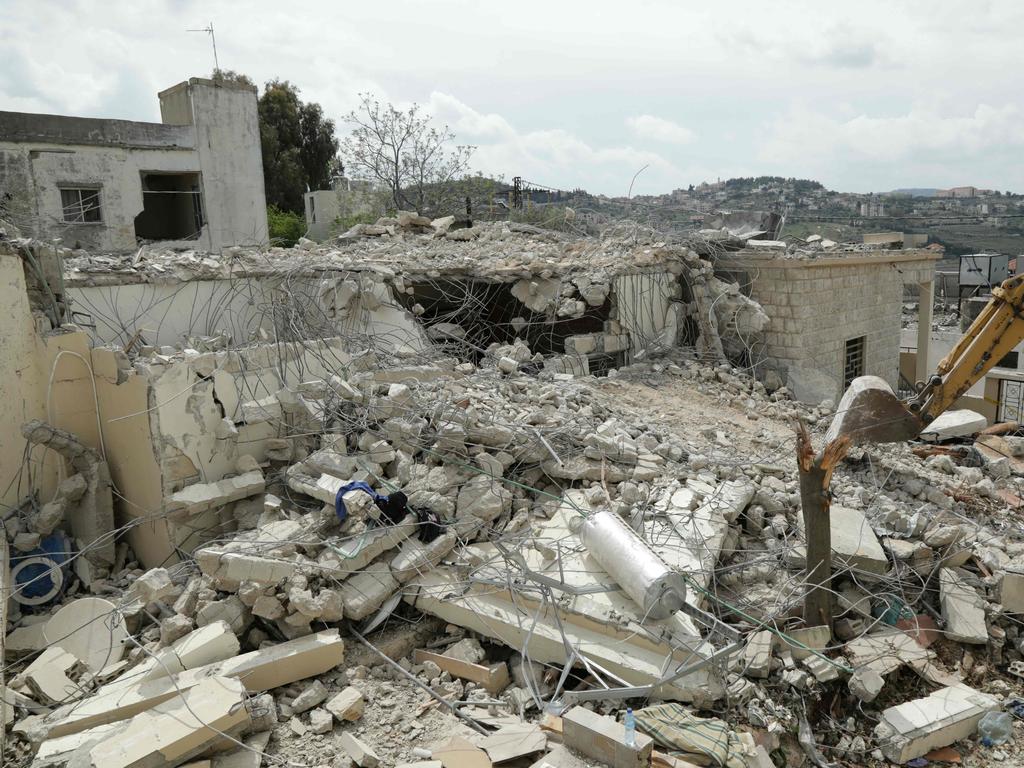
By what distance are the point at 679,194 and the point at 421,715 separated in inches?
761

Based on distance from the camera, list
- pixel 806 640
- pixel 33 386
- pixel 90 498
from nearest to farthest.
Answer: pixel 806 640, pixel 90 498, pixel 33 386

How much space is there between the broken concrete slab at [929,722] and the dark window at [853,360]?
8.39 meters

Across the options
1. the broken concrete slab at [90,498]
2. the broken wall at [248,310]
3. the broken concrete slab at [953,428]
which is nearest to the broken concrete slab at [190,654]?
the broken concrete slab at [90,498]

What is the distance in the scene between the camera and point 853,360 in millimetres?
12508

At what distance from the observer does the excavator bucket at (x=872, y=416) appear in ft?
16.0

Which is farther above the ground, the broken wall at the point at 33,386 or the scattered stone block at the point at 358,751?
the broken wall at the point at 33,386

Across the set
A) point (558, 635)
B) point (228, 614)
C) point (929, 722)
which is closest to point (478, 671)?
point (558, 635)

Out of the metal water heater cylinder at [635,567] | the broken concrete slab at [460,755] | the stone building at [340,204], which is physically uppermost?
the stone building at [340,204]

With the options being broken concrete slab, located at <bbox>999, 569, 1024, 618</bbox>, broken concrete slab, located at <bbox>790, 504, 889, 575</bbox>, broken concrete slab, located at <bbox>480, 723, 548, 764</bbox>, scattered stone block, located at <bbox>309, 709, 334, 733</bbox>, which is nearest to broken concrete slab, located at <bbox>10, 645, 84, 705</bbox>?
scattered stone block, located at <bbox>309, 709, 334, 733</bbox>

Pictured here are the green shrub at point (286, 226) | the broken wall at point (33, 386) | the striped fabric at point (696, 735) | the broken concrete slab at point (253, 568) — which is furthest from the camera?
the green shrub at point (286, 226)

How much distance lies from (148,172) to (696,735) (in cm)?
1749

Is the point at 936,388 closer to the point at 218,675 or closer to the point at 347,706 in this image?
the point at 347,706

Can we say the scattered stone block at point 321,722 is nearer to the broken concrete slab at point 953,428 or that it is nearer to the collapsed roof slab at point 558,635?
the collapsed roof slab at point 558,635

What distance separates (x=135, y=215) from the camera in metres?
16.9
